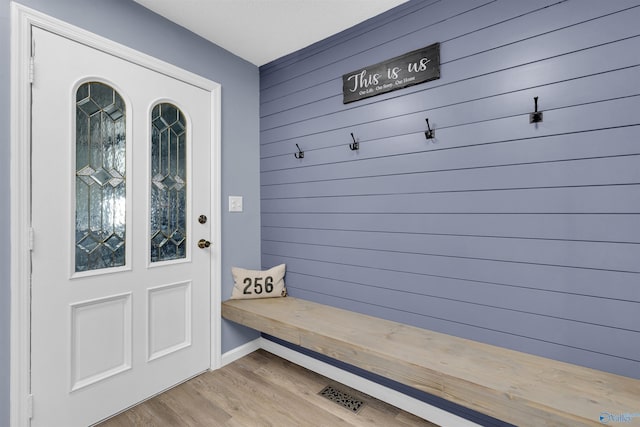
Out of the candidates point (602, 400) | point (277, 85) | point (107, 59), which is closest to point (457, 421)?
point (602, 400)

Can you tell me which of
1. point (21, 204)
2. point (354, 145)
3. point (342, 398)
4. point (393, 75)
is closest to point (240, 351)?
point (342, 398)

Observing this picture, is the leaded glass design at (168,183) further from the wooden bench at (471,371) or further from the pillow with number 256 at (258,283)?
the wooden bench at (471,371)

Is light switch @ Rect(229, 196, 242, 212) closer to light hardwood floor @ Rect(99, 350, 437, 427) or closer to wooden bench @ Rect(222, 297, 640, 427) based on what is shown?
wooden bench @ Rect(222, 297, 640, 427)

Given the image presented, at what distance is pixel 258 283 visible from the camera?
7.84 ft

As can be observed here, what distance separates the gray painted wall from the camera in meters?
1.39

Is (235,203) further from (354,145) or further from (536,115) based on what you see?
(536,115)

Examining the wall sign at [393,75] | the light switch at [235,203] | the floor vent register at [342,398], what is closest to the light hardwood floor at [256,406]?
the floor vent register at [342,398]

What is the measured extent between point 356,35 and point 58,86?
176cm

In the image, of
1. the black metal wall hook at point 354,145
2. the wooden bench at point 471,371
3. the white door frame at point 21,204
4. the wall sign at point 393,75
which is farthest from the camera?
the black metal wall hook at point 354,145

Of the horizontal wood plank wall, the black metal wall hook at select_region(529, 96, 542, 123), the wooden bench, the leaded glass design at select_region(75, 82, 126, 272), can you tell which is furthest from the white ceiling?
the wooden bench

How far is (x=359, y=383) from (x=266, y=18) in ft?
8.14

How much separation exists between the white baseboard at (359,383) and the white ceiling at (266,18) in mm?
2355

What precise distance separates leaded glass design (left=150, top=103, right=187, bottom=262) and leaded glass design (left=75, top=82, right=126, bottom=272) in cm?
18

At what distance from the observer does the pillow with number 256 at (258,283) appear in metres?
2.36
